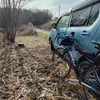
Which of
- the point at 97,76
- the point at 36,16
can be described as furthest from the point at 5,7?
the point at 36,16

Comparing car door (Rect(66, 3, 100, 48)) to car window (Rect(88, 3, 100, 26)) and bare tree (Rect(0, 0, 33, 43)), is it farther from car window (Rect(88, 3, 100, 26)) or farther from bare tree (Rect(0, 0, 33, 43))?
bare tree (Rect(0, 0, 33, 43))

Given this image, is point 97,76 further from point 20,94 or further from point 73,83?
point 20,94

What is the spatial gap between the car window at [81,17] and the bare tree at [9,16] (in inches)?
187

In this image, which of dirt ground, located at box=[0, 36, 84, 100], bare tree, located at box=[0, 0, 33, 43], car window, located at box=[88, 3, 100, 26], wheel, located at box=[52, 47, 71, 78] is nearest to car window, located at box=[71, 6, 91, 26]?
car window, located at box=[88, 3, 100, 26]

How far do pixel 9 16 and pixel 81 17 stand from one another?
5.27m

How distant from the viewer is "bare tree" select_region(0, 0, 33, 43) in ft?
23.0

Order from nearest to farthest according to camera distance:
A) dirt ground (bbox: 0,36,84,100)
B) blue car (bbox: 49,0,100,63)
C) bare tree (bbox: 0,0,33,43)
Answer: blue car (bbox: 49,0,100,63), dirt ground (bbox: 0,36,84,100), bare tree (bbox: 0,0,33,43)

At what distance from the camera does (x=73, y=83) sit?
2.77 metres

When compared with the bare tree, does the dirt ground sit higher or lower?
lower

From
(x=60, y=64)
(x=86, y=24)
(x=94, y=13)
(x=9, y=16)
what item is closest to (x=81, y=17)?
(x=86, y=24)

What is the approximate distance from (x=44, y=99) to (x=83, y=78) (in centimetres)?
77

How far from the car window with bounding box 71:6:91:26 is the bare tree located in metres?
4.74

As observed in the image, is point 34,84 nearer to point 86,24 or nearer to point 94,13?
point 86,24

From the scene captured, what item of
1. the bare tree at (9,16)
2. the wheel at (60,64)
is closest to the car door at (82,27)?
the wheel at (60,64)
